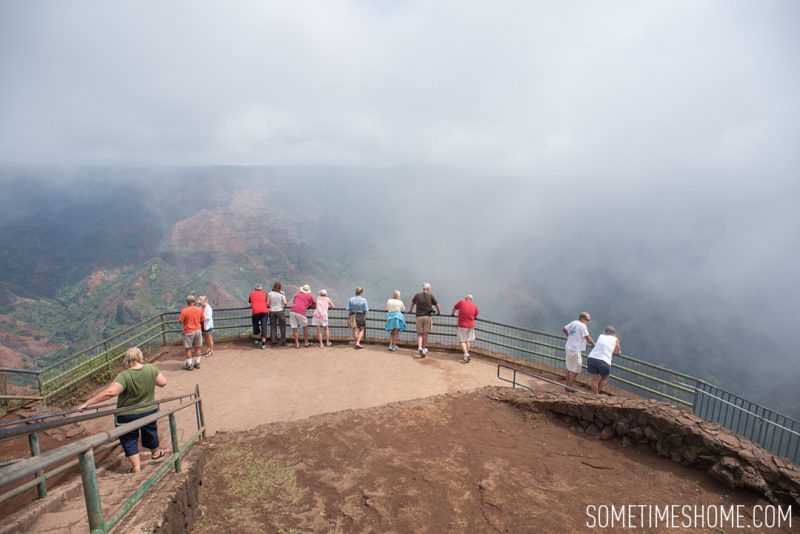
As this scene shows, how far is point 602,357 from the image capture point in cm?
790

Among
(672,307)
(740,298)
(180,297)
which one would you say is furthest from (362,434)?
(740,298)

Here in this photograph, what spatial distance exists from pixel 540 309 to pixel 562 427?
111 metres

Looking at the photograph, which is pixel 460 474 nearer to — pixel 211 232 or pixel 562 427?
pixel 562 427

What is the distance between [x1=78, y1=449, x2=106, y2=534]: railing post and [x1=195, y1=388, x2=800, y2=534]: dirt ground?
200 centimetres

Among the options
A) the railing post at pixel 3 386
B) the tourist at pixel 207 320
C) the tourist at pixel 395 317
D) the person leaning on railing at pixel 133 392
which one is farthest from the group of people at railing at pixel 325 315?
the person leaning on railing at pixel 133 392

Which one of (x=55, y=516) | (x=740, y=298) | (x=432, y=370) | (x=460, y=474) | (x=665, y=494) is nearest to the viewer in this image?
(x=55, y=516)

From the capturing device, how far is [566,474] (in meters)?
5.59

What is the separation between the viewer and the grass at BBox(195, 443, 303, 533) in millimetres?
4562

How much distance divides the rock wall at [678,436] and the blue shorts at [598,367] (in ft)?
3.15

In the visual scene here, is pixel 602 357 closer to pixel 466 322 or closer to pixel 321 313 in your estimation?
pixel 466 322

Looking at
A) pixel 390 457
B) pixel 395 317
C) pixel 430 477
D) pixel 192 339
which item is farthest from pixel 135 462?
pixel 395 317

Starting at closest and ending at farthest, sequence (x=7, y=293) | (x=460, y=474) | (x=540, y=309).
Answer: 1. (x=460, y=474)
2. (x=7, y=293)
3. (x=540, y=309)

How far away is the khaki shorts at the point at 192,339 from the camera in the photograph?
970 cm

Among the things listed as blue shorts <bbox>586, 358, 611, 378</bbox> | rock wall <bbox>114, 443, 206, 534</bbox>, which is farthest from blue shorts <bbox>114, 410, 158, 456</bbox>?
blue shorts <bbox>586, 358, 611, 378</bbox>
